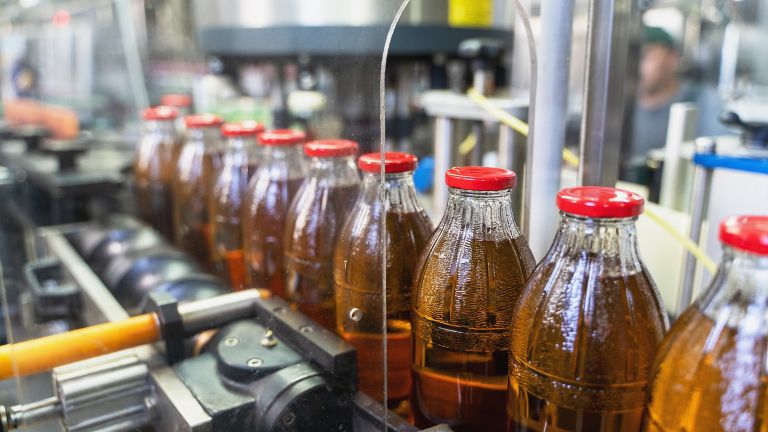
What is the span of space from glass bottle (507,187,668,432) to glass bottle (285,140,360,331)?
0.28 metres

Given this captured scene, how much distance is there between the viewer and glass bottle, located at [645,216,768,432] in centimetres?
35

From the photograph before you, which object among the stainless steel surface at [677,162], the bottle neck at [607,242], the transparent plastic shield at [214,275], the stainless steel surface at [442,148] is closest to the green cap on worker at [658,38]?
the stainless steel surface at [677,162]

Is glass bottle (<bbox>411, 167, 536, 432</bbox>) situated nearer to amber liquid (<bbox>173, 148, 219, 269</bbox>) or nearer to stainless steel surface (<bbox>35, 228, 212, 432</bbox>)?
stainless steel surface (<bbox>35, 228, 212, 432</bbox>)

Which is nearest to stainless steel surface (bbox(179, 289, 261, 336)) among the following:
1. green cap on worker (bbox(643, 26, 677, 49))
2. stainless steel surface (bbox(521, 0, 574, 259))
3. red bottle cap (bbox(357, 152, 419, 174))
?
red bottle cap (bbox(357, 152, 419, 174))

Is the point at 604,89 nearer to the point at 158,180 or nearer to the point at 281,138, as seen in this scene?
the point at 281,138

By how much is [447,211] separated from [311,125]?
1385 mm

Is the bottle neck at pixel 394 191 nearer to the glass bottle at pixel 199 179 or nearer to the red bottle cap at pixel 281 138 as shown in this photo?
the red bottle cap at pixel 281 138

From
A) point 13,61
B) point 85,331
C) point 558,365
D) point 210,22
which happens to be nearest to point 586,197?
point 558,365

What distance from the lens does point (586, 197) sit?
42 centimetres

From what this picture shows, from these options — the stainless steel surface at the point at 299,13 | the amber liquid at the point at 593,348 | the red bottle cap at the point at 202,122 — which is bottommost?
the amber liquid at the point at 593,348

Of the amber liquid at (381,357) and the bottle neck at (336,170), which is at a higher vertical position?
the bottle neck at (336,170)

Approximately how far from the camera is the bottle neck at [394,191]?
1.95 feet

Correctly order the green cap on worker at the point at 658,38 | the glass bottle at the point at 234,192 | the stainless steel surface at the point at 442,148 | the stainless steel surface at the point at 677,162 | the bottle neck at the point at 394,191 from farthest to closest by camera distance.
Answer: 1. the green cap on worker at the point at 658,38
2. the stainless steel surface at the point at 677,162
3. the stainless steel surface at the point at 442,148
4. the glass bottle at the point at 234,192
5. the bottle neck at the point at 394,191

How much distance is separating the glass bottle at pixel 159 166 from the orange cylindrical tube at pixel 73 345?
1.81 feet
